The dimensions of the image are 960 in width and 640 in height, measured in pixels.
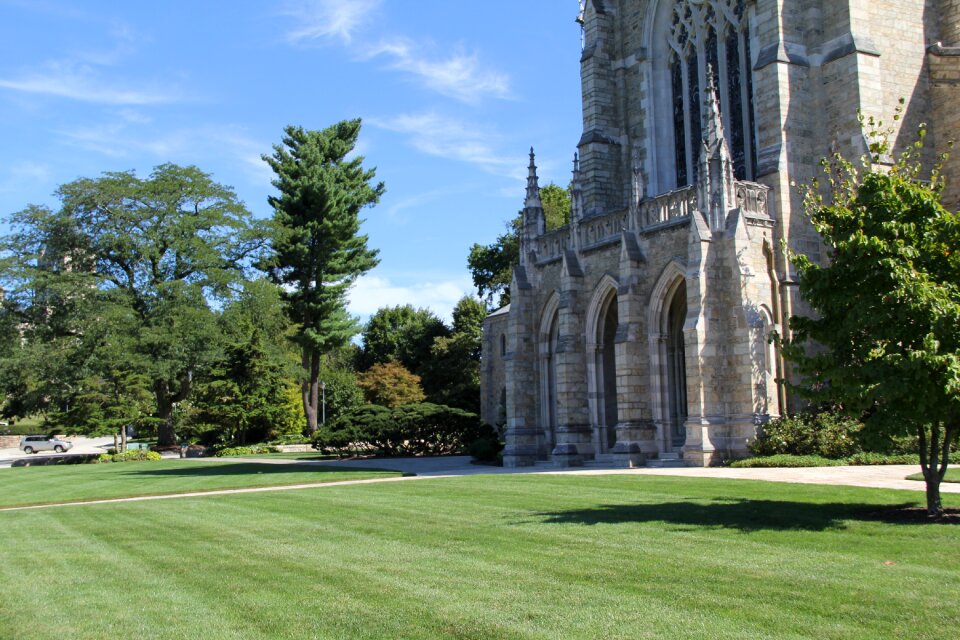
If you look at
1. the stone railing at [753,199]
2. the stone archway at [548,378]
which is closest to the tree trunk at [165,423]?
the stone archway at [548,378]

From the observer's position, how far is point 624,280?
25.8m

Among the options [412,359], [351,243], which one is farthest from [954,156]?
[412,359]

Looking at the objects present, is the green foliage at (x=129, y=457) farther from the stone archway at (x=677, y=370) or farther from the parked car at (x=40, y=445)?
the stone archway at (x=677, y=370)

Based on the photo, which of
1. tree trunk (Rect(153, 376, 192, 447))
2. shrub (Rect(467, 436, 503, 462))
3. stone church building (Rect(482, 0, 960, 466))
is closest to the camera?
stone church building (Rect(482, 0, 960, 466))

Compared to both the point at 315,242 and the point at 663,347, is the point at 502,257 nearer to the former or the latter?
the point at 315,242

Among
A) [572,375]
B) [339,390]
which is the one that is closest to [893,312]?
[572,375]

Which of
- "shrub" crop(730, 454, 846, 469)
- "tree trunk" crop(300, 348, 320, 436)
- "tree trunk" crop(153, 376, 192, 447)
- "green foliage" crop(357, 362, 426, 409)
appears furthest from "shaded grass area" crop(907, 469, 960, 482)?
"green foliage" crop(357, 362, 426, 409)

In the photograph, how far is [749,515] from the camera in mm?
12008

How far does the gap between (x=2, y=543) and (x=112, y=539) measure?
1.61 m

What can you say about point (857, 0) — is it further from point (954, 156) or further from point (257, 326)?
point (257, 326)

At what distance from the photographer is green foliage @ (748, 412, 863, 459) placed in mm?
21016

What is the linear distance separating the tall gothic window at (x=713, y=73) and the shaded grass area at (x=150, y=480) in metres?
14.3

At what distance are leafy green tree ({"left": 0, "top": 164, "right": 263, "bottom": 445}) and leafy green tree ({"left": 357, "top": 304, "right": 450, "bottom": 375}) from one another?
2204cm

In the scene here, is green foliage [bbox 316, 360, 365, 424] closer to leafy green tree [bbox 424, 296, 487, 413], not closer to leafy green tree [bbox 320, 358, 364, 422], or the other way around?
leafy green tree [bbox 320, 358, 364, 422]
